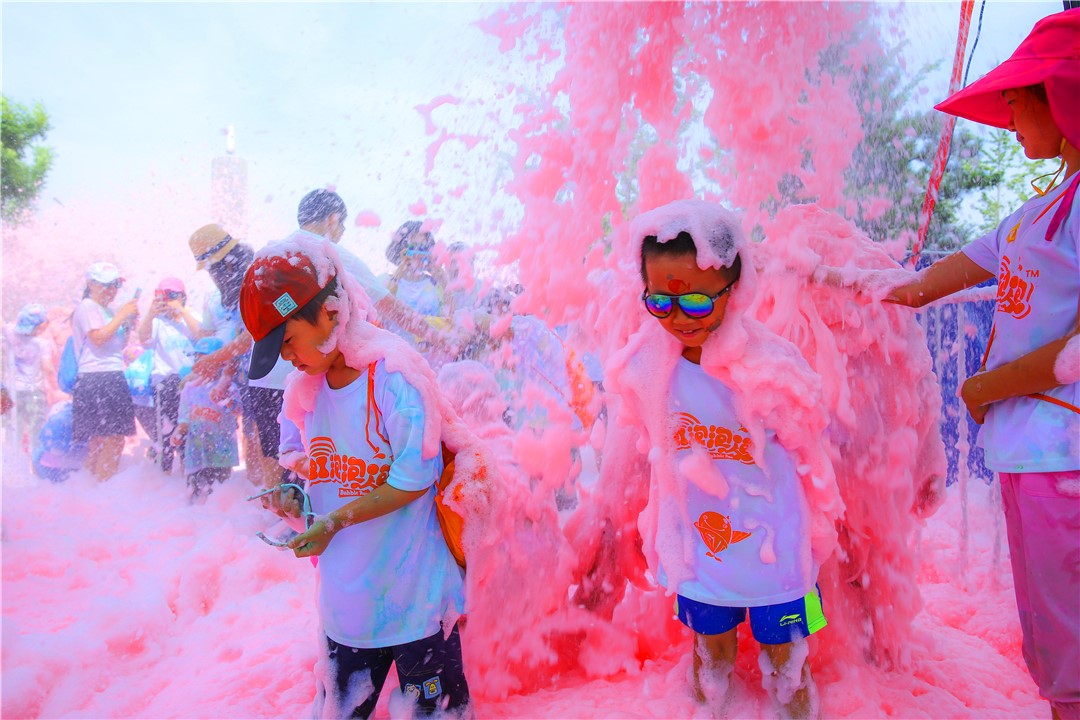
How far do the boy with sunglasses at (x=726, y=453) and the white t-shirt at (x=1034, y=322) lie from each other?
428 mm

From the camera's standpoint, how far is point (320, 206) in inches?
118

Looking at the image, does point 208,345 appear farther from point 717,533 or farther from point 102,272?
point 717,533

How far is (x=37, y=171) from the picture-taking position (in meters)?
12.2

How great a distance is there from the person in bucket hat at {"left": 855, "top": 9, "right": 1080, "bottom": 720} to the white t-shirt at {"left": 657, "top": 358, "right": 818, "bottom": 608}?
50cm

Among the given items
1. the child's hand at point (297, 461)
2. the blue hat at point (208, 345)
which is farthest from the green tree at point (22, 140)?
the child's hand at point (297, 461)

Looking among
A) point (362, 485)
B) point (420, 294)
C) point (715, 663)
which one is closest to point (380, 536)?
point (362, 485)

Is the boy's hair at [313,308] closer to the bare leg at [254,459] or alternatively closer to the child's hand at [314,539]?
the child's hand at [314,539]

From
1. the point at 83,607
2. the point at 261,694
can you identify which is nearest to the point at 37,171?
the point at 83,607

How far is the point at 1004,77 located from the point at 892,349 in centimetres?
83

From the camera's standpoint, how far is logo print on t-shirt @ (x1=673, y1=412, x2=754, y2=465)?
1750mm

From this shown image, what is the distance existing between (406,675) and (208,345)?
121 inches

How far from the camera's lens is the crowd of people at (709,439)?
1565 millimetres

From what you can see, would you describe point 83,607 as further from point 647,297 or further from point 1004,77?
point 1004,77

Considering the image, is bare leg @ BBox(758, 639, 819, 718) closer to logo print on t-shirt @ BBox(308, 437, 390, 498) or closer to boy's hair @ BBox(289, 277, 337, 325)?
logo print on t-shirt @ BBox(308, 437, 390, 498)
